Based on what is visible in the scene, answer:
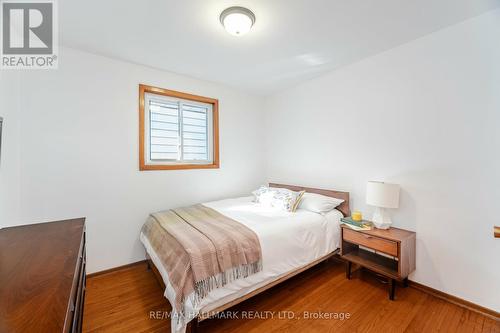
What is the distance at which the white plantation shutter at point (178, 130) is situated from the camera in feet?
9.57

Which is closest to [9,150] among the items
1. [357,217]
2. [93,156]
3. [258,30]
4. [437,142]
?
[93,156]

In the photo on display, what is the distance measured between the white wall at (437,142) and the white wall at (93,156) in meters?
2.35

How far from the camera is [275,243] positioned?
194cm

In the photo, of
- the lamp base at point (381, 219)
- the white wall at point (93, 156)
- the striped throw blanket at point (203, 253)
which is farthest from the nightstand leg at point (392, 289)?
the white wall at point (93, 156)

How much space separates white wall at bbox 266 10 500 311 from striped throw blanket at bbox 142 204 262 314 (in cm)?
169

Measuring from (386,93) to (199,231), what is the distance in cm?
255

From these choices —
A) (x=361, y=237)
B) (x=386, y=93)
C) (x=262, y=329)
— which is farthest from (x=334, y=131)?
(x=262, y=329)

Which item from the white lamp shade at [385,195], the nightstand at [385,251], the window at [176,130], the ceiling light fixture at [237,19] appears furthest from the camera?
the window at [176,130]

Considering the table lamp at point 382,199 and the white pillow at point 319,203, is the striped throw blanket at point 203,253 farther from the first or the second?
the table lamp at point 382,199

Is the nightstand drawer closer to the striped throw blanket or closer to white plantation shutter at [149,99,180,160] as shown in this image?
the striped throw blanket

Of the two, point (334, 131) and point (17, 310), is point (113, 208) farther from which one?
point (334, 131)

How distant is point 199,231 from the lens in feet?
6.29

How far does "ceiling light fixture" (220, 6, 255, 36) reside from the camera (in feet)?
5.60

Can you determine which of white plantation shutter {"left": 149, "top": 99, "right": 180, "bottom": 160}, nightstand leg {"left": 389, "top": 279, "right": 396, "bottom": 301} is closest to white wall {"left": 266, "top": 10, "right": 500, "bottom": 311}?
nightstand leg {"left": 389, "top": 279, "right": 396, "bottom": 301}
